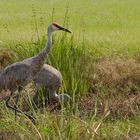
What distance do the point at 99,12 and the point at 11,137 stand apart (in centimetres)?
1131

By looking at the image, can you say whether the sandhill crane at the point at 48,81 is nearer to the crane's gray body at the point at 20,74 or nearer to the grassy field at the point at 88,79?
the grassy field at the point at 88,79

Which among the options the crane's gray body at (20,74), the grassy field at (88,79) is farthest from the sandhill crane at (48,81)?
the crane's gray body at (20,74)

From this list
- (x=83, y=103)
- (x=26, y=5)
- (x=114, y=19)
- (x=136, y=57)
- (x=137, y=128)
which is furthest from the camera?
(x=26, y=5)

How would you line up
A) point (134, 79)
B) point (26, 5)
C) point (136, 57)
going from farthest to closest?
point (26, 5) → point (136, 57) → point (134, 79)

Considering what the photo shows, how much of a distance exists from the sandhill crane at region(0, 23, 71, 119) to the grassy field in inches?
12.0

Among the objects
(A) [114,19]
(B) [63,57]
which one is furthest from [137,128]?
(A) [114,19]

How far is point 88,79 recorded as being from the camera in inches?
372

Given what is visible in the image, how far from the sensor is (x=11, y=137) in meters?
6.50

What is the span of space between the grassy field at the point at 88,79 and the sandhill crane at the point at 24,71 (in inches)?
12.0

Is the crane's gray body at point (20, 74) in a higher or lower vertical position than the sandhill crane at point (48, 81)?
higher

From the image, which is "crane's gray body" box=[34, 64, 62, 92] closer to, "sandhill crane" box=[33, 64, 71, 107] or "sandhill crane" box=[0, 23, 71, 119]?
"sandhill crane" box=[33, 64, 71, 107]

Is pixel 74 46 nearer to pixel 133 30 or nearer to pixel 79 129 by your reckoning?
pixel 79 129

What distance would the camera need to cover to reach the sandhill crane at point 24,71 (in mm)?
8188

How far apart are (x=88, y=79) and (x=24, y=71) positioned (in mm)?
1516
